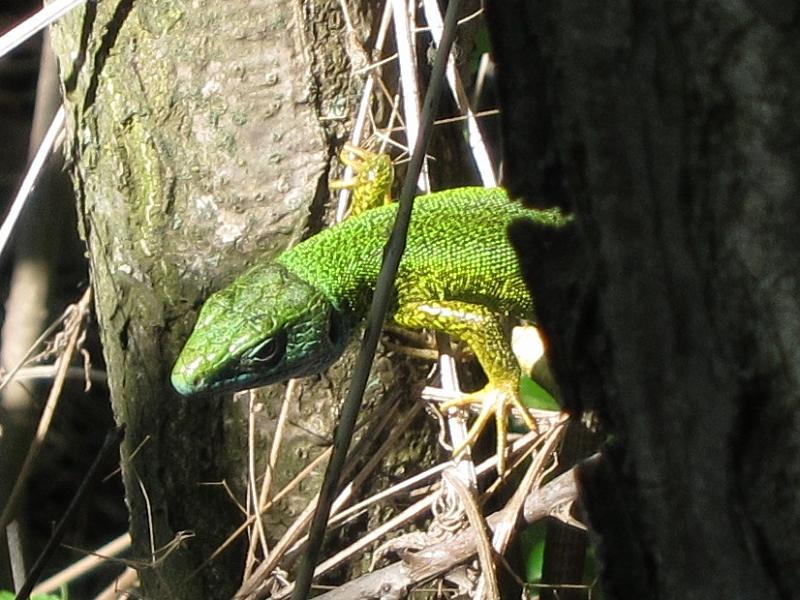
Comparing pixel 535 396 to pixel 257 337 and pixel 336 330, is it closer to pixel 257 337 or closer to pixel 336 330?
pixel 336 330

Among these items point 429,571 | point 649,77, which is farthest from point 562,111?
point 429,571

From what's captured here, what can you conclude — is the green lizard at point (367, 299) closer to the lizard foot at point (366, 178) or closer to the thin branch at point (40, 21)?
the lizard foot at point (366, 178)

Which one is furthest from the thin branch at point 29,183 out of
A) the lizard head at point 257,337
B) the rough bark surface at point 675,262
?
the rough bark surface at point 675,262

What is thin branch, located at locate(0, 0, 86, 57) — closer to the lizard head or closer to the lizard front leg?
the lizard head

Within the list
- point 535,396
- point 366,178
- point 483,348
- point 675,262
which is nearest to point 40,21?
point 366,178

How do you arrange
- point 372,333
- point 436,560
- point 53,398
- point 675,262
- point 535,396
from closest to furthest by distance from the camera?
point 675,262 → point 372,333 → point 436,560 → point 535,396 → point 53,398
